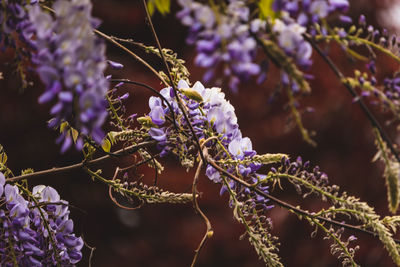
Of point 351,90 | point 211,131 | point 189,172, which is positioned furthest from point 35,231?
point 189,172

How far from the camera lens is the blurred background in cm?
264

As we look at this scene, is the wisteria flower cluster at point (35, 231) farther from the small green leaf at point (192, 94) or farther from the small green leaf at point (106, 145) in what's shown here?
the small green leaf at point (192, 94)

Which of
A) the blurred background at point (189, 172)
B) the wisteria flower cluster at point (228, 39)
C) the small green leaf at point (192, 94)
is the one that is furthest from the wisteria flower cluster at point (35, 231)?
the blurred background at point (189, 172)

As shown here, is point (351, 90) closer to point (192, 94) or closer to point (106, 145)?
point (192, 94)

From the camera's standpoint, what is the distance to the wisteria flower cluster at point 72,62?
429mm

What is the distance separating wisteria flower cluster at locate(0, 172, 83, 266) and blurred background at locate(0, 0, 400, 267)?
174cm

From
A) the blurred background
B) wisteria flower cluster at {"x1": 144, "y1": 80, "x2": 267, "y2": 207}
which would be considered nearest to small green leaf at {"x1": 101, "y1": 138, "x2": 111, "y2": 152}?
wisteria flower cluster at {"x1": 144, "y1": 80, "x2": 267, "y2": 207}

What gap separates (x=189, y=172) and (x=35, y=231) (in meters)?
1.95

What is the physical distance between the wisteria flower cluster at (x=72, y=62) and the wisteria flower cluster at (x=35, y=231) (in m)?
0.34

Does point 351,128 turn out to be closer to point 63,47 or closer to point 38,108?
point 38,108

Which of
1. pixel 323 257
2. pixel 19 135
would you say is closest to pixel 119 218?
pixel 19 135

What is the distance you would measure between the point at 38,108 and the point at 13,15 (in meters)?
2.35

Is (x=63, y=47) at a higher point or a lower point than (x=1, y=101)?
higher

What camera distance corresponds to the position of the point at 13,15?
1.58 ft
